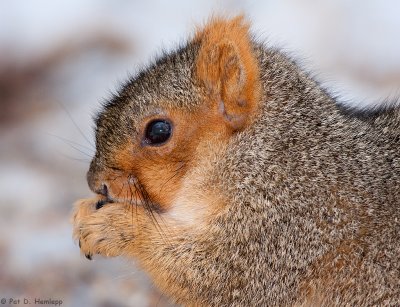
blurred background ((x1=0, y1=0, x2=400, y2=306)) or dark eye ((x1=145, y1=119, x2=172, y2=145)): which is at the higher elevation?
blurred background ((x1=0, y1=0, x2=400, y2=306))

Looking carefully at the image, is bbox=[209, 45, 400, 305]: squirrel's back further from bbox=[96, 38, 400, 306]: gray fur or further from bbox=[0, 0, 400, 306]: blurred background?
bbox=[0, 0, 400, 306]: blurred background

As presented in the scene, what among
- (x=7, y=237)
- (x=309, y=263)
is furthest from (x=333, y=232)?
(x=7, y=237)

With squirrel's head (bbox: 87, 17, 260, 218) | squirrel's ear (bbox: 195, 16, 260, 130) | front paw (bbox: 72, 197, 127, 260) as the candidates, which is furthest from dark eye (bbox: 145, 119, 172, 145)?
front paw (bbox: 72, 197, 127, 260)

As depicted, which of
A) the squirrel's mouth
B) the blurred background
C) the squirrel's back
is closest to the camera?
the squirrel's back

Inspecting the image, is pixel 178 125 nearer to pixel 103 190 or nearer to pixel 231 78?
pixel 231 78

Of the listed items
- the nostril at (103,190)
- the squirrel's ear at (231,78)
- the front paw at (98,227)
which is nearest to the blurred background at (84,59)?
the front paw at (98,227)

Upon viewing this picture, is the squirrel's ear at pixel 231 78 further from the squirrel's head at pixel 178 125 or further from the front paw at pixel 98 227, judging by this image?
the front paw at pixel 98 227

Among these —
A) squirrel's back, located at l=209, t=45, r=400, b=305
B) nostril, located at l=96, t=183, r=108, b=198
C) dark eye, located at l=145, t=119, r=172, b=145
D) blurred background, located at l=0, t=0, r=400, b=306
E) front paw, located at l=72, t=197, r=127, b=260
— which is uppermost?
blurred background, located at l=0, t=0, r=400, b=306
